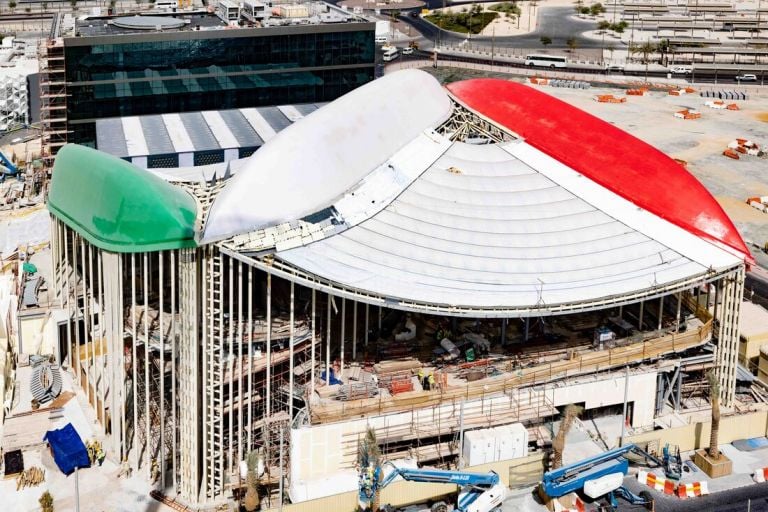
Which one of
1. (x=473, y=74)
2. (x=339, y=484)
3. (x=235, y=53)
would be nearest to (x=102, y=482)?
(x=339, y=484)

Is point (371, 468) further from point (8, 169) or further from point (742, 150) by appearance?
point (742, 150)

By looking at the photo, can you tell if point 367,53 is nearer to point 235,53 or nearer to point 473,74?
point 235,53

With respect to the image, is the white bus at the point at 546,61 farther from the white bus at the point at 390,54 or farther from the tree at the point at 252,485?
the tree at the point at 252,485

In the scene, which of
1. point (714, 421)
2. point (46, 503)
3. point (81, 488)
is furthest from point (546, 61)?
point (46, 503)

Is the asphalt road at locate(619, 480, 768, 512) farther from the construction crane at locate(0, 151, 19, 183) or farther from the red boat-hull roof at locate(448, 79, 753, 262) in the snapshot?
the construction crane at locate(0, 151, 19, 183)

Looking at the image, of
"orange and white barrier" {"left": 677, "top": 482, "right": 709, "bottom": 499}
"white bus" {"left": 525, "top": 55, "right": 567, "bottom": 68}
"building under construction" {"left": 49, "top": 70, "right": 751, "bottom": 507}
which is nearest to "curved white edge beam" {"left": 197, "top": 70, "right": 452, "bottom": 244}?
"building under construction" {"left": 49, "top": 70, "right": 751, "bottom": 507}

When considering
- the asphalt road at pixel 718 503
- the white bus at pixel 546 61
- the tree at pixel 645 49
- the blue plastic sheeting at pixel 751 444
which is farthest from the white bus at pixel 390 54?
the asphalt road at pixel 718 503
